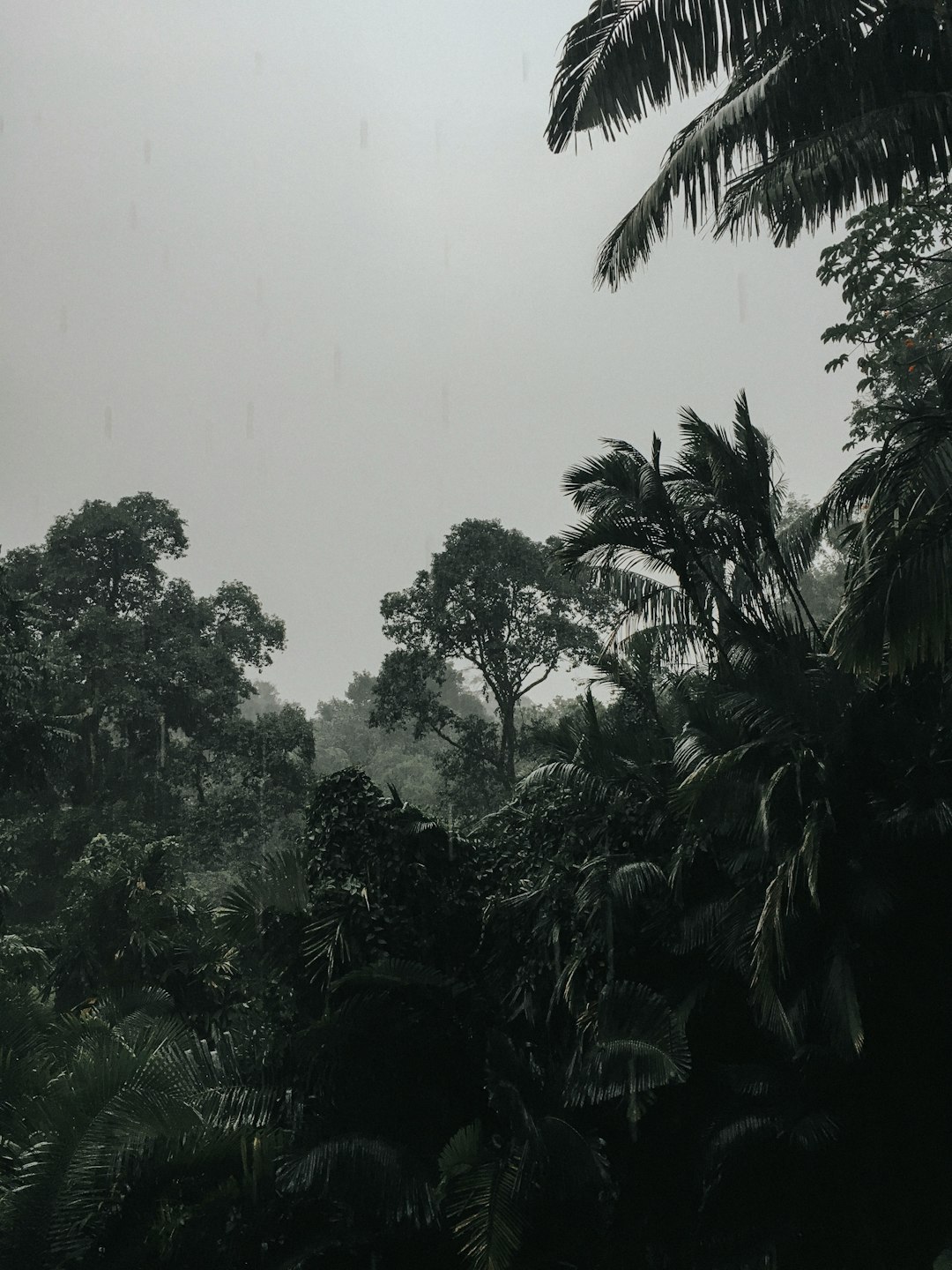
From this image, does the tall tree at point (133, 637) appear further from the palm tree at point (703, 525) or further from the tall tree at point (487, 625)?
the palm tree at point (703, 525)

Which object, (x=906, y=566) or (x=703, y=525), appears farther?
(x=703, y=525)

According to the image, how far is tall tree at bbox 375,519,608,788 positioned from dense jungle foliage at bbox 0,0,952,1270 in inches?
587

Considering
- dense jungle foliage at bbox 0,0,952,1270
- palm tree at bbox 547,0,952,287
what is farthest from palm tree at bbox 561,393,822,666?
palm tree at bbox 547,0,952,287

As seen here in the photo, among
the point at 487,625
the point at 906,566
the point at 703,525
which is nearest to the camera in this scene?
the point at 906,566

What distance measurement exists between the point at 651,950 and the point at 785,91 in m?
6.29

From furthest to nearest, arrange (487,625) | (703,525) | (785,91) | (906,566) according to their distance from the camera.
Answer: (487,625) < (703,525) < (785,91) < (906,566)

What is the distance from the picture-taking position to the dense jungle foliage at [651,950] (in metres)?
6.00

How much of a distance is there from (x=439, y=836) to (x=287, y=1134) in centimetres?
268

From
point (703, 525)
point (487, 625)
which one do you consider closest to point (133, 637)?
point (487, 625)

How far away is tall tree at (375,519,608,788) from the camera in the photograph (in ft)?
81.3

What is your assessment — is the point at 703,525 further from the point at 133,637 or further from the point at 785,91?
the point at 133,637

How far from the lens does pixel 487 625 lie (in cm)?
Answer: 2481

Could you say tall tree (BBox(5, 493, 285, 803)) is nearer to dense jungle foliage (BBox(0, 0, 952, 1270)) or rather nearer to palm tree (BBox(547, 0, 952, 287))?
dense jungle foliage (BBox(0, 0, 952, 1270))

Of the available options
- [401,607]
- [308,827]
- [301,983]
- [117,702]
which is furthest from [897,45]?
[117,702]
